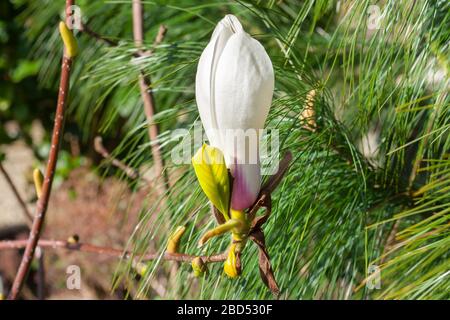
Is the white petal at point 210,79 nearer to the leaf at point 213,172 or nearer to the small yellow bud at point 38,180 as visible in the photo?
the leaf at point 213,172

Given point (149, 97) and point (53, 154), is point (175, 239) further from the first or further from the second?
point (149, 97)

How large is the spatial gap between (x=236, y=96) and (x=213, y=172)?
4 cm

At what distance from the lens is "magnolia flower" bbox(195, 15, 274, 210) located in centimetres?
39

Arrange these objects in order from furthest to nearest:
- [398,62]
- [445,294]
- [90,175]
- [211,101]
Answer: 1. [90,175]
2. [398,62]
3. [445,294]
4. [211,101]

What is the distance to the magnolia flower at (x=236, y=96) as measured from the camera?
1.29ft

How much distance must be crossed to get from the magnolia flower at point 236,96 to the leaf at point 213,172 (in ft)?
0.03

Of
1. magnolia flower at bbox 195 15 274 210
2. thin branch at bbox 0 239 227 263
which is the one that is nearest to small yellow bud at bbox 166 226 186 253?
thin branch at bbox 0 239 227 263

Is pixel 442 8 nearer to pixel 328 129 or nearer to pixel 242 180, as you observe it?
pixel 328 129

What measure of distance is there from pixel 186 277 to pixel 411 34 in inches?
12.6

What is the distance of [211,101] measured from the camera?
0.40 metres

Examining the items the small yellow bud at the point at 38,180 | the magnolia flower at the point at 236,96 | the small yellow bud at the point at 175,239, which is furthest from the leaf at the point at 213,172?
the small yellow bud at the point at 38,180

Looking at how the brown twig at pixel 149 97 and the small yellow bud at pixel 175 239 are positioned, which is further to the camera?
the brown twig at pixel 149 97

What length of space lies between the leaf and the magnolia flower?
0.03 feet
